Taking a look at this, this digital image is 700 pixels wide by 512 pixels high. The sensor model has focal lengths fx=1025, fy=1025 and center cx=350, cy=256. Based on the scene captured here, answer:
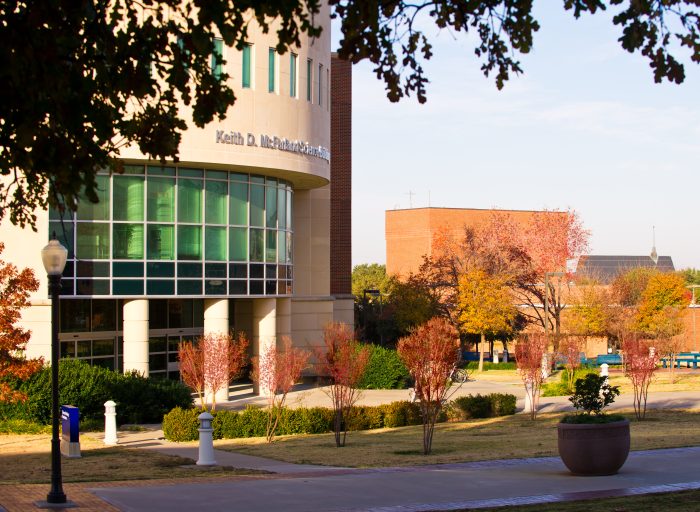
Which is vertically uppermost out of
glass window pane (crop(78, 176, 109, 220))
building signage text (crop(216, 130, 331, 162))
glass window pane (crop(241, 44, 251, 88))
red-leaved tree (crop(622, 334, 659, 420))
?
glass window pane (crop(241, 44, 251, 88))

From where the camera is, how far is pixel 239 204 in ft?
132

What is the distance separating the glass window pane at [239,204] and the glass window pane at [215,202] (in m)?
0.38

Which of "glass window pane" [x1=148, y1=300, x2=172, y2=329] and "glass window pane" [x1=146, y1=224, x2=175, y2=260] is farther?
"glass window pane" [x1=148, y1=300, x2=172, y2=329]

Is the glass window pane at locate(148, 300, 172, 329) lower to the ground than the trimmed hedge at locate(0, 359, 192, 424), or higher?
higher

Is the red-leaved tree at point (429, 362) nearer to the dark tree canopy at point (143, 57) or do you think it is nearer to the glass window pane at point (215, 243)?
the dark tree canopy at point (143, 57)

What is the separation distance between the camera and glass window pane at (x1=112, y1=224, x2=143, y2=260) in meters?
37.3

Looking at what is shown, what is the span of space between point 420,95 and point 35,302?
2961cm

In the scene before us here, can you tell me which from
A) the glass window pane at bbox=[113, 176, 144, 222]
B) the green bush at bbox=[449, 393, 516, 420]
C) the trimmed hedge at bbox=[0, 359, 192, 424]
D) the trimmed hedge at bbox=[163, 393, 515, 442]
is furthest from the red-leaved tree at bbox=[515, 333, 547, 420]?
the glass window pane at bbox=[113, 176, 144, 222]

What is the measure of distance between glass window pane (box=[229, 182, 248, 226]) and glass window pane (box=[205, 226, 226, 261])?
721 millimetres

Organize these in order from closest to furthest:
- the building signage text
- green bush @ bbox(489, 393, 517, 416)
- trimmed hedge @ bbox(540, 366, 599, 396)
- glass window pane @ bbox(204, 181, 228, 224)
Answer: green bush @ bbox(489, 393, 517, 416)
the building signage text
glass window pane @ bbox(204, 181, 228, 224)
trimmed hedge @ bbox(540, 366, 599, 396)

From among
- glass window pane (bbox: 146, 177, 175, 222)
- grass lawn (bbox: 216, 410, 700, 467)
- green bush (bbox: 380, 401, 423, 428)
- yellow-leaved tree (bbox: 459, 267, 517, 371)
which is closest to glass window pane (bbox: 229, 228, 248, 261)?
glass window pane (bbox: 146, 177, 175, 222)

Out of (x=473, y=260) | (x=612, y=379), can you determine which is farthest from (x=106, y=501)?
(x=473, y=260)

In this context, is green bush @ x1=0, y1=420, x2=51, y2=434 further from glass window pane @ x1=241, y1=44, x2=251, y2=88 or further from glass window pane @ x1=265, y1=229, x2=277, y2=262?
glass window pane @ x1=241, y1=44, x2=251, y2=88

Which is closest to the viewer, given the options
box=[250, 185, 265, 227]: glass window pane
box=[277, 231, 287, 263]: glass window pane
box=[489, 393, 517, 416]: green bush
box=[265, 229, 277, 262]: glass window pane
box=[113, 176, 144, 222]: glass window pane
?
box=[489, 393, 517, 416]: green bush
